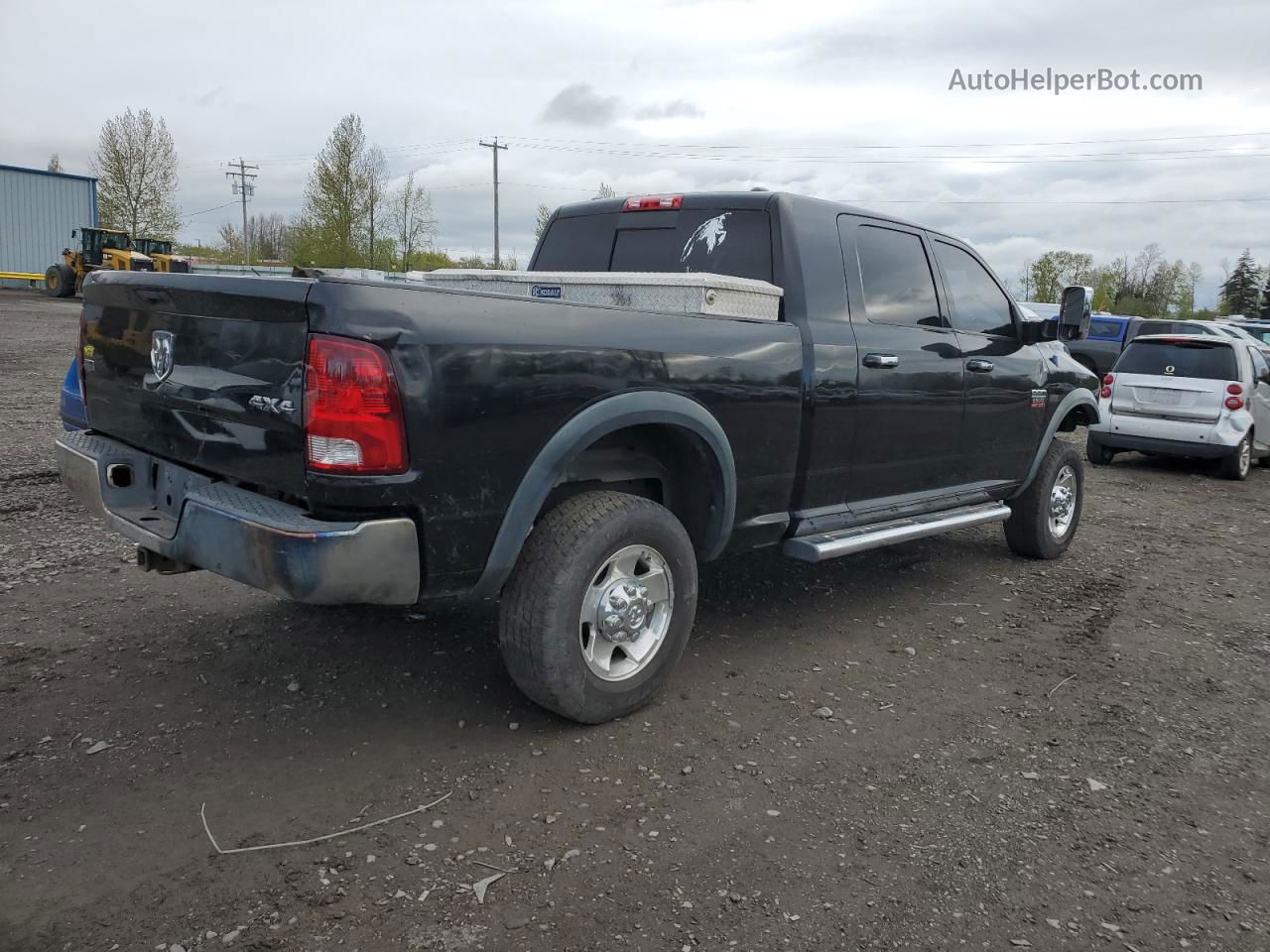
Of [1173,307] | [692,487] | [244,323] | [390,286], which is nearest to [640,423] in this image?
[692,487]

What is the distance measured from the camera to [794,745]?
3557 mm

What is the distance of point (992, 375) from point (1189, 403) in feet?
22.5

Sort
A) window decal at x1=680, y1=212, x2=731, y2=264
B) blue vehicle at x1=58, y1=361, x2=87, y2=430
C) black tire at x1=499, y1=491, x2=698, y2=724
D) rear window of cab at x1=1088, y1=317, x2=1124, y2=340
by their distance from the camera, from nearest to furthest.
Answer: black tire at x1=499, y1=491, x2=698, y2=724 → blue vehicle at x1=58, y1=361, x2=87, y2=430 → window decal at x1=680, y1=212, x2=731, y2=264 → rear window of cab at x1=1088, y1=317, x2=1124, y2=340

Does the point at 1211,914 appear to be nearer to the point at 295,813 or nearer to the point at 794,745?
the point at 794,745

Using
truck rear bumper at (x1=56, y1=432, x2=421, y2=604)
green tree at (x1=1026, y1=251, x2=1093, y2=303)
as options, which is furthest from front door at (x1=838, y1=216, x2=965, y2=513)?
green tree at (x1=1026, y1=251, x2=1093, y2=303)

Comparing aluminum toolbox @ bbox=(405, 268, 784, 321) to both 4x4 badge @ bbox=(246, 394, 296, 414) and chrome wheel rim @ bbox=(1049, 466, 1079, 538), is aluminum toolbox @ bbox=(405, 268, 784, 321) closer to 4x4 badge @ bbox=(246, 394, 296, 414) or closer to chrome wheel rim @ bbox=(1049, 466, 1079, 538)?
4x4 badge @ bbox=(246, 394, 296, 414)

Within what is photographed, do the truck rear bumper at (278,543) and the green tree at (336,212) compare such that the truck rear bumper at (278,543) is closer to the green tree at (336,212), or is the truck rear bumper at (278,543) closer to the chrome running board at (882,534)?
the chrome running board at (882,534)

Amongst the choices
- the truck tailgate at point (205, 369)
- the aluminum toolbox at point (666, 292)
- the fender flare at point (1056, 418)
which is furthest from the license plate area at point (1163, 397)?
the truck tailgate at point (205, 369)

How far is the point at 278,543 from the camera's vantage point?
9.32ft

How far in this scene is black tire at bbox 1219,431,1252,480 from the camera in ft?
35.1

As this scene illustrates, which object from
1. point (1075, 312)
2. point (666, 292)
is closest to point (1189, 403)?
point (1075, 312)

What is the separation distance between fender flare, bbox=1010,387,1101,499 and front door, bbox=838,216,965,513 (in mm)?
980

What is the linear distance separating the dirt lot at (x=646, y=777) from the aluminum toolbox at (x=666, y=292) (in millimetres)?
1515

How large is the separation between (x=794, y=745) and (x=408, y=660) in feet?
5.39
